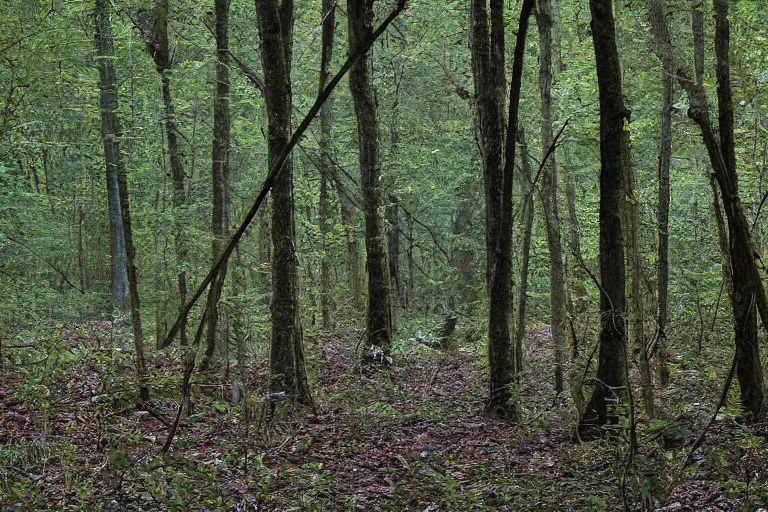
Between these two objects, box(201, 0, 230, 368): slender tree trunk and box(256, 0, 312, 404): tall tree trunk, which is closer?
box(256, 0, 312, 404): tall tree trunk

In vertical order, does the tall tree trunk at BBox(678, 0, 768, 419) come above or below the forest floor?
above

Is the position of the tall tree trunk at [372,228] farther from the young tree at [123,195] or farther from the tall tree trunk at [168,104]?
the young tree at [123,195]

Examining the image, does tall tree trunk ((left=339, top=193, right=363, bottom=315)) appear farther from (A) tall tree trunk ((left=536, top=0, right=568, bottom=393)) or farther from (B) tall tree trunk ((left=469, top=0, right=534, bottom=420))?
(B) tall tree trunk ((left=469, top=0, right=534, bottom=420))

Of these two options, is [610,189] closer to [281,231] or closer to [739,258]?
[739,258]

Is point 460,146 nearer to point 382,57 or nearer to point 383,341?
point 382,57

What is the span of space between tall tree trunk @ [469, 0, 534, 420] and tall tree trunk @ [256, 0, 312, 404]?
2677 millimetres

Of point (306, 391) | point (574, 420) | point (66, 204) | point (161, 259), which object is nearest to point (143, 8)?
point (161, 259)

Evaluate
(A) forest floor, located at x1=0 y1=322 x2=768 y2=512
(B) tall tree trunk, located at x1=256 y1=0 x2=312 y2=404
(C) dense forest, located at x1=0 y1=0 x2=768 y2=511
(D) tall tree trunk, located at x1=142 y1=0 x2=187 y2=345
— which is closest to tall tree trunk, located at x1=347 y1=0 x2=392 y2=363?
(C) dense forest, located at x1=0 y1=0 x2=768 y2=511

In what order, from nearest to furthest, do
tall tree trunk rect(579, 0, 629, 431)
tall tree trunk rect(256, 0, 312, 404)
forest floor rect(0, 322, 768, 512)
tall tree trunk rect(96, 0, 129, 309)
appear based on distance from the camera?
forest floor rect(0, 322, 768, 512) < tall tree trunk rect(579, 0, 629, 431) < tall tree trunk rect(256, 0, 312, 404) < tall tree trunk rect(96, 0, 129, 309)

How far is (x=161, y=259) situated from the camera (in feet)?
49.0

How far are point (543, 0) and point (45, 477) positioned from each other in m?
9.60

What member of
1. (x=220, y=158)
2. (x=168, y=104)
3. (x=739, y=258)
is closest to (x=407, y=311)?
(x=168, y=104)

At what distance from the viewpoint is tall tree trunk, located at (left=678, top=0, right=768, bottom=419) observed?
617cm

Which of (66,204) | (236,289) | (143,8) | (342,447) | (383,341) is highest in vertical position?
(143,8)
